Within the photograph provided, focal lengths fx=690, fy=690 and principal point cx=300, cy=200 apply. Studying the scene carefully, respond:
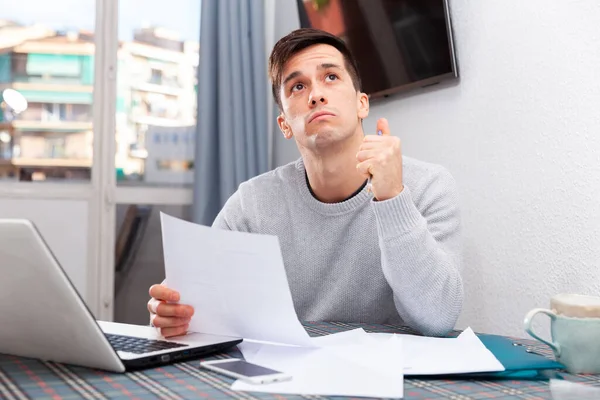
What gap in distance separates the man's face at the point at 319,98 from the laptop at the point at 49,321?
67 centimetres

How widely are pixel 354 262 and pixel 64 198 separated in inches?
82.3

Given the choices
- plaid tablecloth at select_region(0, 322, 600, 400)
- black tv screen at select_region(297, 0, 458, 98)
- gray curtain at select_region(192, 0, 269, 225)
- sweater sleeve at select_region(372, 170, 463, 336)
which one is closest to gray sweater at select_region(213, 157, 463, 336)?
sweater sleeve at select_region(372, 170, 463, 336)

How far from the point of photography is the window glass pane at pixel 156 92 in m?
3.27

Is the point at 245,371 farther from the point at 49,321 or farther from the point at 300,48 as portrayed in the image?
the point at 300,48

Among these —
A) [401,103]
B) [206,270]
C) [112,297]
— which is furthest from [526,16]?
[112,297]

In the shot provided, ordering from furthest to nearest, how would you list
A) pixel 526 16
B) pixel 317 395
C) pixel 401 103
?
pixel 401 103
pixel 526 16
pixel 317 395

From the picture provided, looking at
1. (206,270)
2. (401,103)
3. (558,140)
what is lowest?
(206,270)

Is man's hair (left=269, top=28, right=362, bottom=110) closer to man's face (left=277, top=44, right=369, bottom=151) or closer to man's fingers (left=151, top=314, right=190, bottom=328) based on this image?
man's face (left=277, top=44, right=369, bottom=151)

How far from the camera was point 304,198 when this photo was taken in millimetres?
1562

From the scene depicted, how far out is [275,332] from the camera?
0.92 m

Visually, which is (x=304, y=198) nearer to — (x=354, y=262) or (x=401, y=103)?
(x=354, y=262)

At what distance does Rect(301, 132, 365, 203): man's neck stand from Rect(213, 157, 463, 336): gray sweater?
0.12 ft

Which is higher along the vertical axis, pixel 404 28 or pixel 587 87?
pixel 404 28

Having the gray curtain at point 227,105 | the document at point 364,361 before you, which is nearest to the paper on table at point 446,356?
the document at point 364,361
